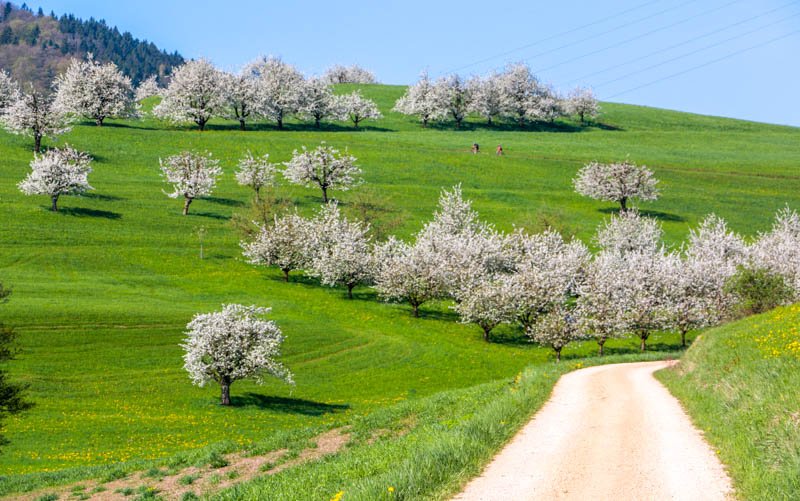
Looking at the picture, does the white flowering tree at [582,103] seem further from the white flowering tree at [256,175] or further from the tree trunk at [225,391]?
the tree trunk at [225,391]

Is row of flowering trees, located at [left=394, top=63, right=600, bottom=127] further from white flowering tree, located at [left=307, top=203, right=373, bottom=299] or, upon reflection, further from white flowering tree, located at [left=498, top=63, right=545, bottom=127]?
white flowering tree, located at [left=307, top=203, right=373, bottom=299]

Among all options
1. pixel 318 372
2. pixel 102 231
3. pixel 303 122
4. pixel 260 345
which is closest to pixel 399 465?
pixel 260 345

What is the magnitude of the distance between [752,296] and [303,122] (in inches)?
4694

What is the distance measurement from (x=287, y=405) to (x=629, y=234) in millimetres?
66853

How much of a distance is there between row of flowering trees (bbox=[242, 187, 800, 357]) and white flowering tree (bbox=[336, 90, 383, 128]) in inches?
3024

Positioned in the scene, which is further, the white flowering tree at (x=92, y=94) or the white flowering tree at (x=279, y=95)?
the white flowering tree at (x=279, y=95)

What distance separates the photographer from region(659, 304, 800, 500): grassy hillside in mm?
15531

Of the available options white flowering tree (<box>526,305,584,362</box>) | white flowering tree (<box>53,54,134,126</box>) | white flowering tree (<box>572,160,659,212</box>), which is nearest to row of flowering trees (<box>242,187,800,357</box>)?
white flowering tree (<box>526,305,584,362</box>)

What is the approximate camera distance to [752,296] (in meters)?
75.3

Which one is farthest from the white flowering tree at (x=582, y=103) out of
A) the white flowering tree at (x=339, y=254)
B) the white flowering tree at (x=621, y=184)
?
the white flowering tree at (x=339, y=254)

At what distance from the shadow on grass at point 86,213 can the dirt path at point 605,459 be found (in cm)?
8311

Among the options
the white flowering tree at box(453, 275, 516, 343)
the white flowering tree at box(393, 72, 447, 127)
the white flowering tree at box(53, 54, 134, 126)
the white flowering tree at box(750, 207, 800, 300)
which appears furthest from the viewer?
the white flowering tree at box(393, 72, 447, 127)

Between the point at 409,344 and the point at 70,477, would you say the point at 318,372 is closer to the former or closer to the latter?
the point at 409,344

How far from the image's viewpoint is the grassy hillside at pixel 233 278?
50.1 metres
